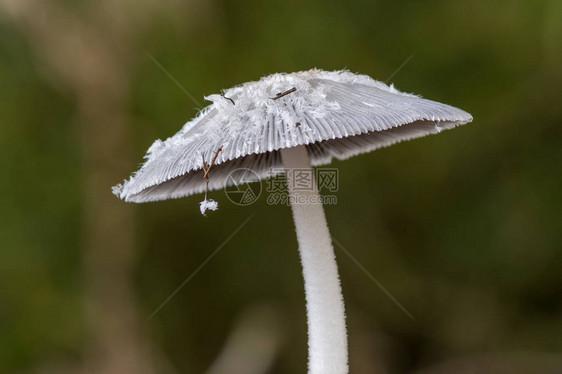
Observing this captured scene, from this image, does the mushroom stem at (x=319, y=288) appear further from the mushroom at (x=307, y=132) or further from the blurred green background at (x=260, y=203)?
the blurred green background at (x=260, y=203)

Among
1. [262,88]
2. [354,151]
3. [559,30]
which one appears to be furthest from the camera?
[559,30]

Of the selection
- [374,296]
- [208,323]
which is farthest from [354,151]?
[208,323]

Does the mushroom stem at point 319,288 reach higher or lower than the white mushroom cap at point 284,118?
lower

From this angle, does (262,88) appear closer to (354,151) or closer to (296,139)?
(296,139)

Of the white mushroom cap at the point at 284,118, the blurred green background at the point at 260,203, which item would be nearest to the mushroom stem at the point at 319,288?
the white mushroom cap at the point at 284,118

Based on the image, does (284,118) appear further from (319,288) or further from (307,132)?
(319,288)

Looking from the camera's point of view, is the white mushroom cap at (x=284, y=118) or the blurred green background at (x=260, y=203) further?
the blurred green background at (x=260, y=203)

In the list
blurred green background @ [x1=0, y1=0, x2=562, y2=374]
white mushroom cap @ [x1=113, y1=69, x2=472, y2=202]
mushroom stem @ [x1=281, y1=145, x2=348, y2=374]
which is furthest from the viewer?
blurred green background @ [x1=0, y1=0, x2=562, y2=374]

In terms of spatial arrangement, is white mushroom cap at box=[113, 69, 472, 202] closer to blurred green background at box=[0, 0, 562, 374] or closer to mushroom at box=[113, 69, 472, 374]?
mushroom at box=[113, 69, 472, 374]

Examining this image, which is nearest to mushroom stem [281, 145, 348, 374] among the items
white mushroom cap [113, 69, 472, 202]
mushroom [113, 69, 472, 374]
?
mushroom [113, 69, 472, 374]
